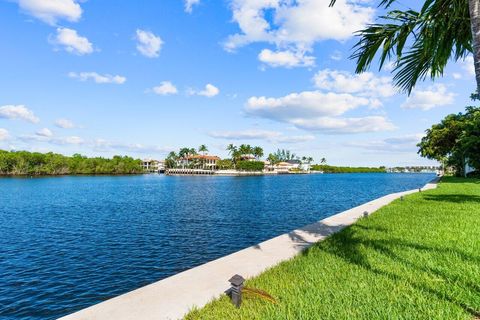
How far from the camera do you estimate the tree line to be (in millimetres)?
133000

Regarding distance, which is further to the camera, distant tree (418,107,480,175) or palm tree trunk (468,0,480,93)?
distant tree (418,107,480,175)

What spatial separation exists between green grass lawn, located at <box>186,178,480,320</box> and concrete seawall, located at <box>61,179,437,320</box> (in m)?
0.55

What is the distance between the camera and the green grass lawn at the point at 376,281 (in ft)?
17.1

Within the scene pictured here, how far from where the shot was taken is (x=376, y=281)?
6.48 metres

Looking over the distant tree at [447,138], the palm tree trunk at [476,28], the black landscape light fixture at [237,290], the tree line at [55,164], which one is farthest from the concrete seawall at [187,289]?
the tree line at [55,164]

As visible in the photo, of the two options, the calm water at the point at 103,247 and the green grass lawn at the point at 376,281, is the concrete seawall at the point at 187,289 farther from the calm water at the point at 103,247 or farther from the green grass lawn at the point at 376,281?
the calm water at the point at 103,247

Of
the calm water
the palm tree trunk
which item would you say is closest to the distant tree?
the calm water

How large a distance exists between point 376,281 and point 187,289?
4.16 metres

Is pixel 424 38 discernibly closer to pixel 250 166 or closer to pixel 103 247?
pixel 103 247

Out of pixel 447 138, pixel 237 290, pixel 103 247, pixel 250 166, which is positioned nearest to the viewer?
pixel 237 290

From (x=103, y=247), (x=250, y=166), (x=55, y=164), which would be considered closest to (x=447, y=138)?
(x=103, y=247)

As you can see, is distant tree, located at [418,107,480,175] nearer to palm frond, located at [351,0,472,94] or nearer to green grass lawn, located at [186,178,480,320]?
green grass lawn, located at [186,178,480,320]

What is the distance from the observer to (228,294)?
21.9 feet

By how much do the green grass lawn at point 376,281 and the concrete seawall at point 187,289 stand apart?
546 millimetres
